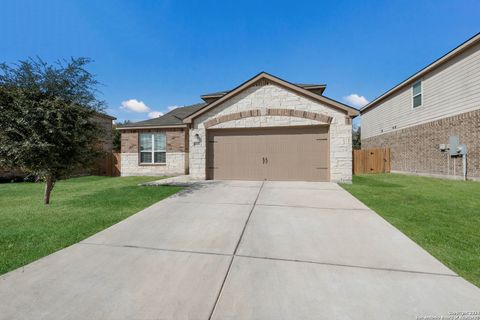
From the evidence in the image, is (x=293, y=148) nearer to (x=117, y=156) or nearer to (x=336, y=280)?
(x=336, y=280)

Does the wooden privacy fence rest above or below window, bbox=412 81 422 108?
below

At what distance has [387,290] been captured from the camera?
224 cm

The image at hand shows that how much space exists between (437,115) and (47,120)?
1741cm

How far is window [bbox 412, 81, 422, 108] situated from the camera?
12844 mm

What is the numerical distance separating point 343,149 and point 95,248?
8.99 m

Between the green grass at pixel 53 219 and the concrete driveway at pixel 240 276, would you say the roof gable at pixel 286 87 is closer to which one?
the green grass at pixel 53 219

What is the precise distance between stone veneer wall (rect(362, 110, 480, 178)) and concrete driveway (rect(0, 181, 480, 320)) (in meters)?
9.62

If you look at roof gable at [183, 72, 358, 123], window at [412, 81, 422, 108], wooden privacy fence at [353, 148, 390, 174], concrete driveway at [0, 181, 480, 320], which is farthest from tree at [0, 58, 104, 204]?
window at [412, 81, 422, 108]

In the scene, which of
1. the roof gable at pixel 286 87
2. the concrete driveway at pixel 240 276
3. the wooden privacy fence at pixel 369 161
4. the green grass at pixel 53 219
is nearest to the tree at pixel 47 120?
the green grass at pixel 53 219

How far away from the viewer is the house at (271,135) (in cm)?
898

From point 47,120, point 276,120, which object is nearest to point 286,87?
point 276,120

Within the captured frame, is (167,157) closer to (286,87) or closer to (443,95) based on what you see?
(286,87)

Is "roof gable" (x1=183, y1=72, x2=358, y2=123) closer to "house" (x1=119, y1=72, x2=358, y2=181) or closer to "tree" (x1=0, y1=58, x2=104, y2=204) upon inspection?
"house" (x1=119, y1=72, x2=358, y2=181)

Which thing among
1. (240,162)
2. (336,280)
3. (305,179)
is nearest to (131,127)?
(240,162)
